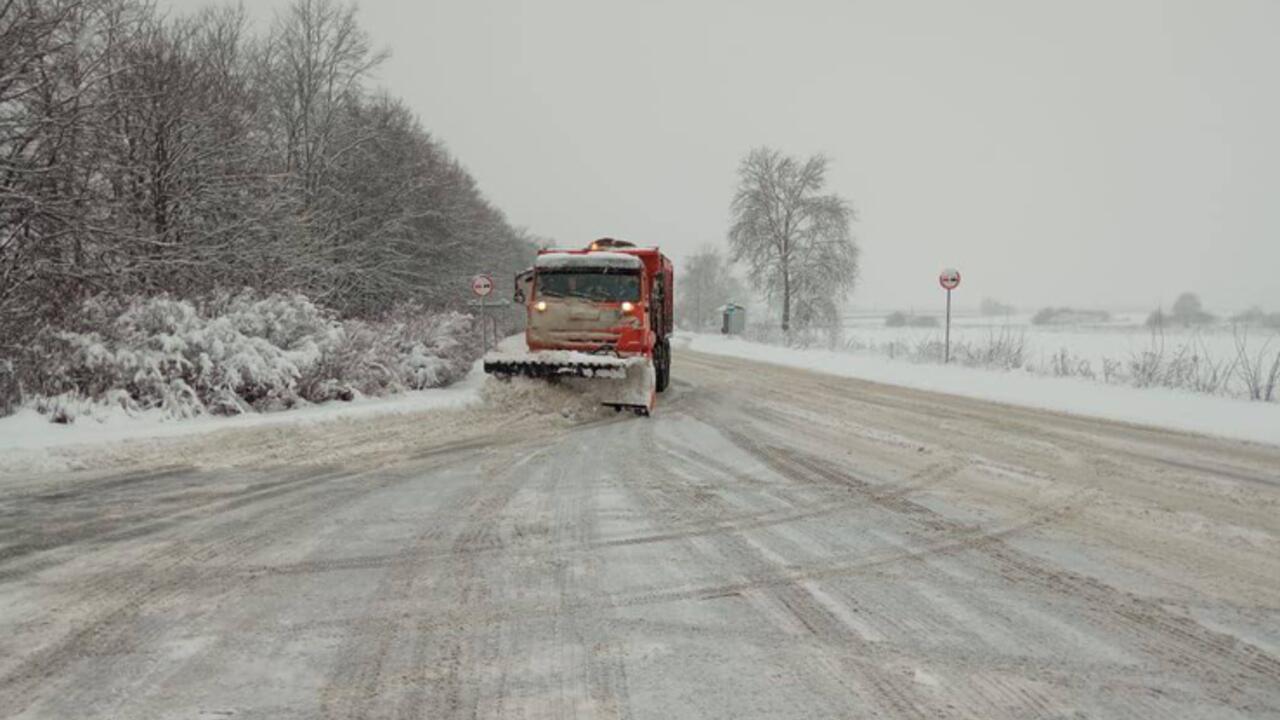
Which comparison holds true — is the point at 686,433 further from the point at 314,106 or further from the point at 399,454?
the point at 314,106

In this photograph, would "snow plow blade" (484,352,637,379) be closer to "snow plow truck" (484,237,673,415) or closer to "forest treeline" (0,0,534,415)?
"snow plow truck" (484,237,673,415)

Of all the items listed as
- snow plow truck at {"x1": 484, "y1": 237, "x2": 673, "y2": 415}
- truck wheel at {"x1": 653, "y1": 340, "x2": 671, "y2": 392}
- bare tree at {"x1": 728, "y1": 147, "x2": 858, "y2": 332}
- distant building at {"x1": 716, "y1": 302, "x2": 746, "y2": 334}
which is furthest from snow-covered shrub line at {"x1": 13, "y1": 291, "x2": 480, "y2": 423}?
distant building at {"x1": 716, "y1": 302, "x2": 746, "y2": 334}

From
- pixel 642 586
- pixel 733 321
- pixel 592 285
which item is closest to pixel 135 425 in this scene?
pixel 592 285

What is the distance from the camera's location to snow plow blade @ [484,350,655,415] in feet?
35.1

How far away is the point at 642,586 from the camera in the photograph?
3.53m

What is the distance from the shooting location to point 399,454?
7.34m

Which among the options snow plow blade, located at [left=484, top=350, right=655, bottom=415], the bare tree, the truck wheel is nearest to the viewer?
snow plow blade, located at [left=484, top=350, right=655, bottom=415]

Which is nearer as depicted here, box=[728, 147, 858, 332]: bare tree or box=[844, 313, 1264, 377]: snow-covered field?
box=[844, 313, 1264, 377]: snow-covered field

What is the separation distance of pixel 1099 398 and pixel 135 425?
15.3 m

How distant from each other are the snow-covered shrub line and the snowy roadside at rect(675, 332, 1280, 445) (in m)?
11.7

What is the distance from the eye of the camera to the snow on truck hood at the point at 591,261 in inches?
478

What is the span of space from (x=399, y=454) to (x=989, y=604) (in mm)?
5759

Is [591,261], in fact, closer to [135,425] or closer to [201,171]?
[135,425]

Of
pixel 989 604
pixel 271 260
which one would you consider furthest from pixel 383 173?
pixel 989 604
